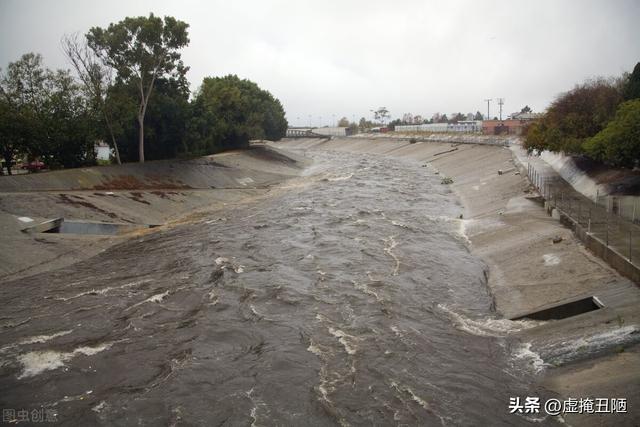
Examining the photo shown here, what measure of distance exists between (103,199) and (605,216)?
36553 millimetres

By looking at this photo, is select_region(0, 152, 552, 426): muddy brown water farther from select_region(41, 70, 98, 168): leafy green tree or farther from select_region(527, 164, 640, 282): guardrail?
select_region(41, 70, 98, 168): leafy green tree

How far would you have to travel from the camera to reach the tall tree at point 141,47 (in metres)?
49.7

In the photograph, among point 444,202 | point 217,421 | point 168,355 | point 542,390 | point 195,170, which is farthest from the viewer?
point 195,170

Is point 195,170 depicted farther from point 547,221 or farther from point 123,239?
point 547,221

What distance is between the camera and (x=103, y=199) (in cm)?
3888

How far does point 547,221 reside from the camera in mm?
30125

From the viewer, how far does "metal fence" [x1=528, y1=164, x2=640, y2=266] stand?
2130 centimetres

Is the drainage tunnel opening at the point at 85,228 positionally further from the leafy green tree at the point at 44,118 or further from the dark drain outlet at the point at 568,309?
the dark drain outlet at the point at 568,309

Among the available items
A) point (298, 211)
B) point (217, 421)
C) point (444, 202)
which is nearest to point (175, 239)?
point (298, 211)

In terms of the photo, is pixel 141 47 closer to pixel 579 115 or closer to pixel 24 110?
pixel 24 110

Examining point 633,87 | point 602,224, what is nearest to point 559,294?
point 602,224

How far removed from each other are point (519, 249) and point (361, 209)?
60.7 ft

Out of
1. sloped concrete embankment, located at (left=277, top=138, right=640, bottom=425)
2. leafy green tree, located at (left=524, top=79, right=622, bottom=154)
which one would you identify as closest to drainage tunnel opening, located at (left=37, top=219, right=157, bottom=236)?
sloped concrete embankment, located at (left=277, top=138, right=640, bottom=425)

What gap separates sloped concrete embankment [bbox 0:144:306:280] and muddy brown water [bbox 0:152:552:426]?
236 cm
